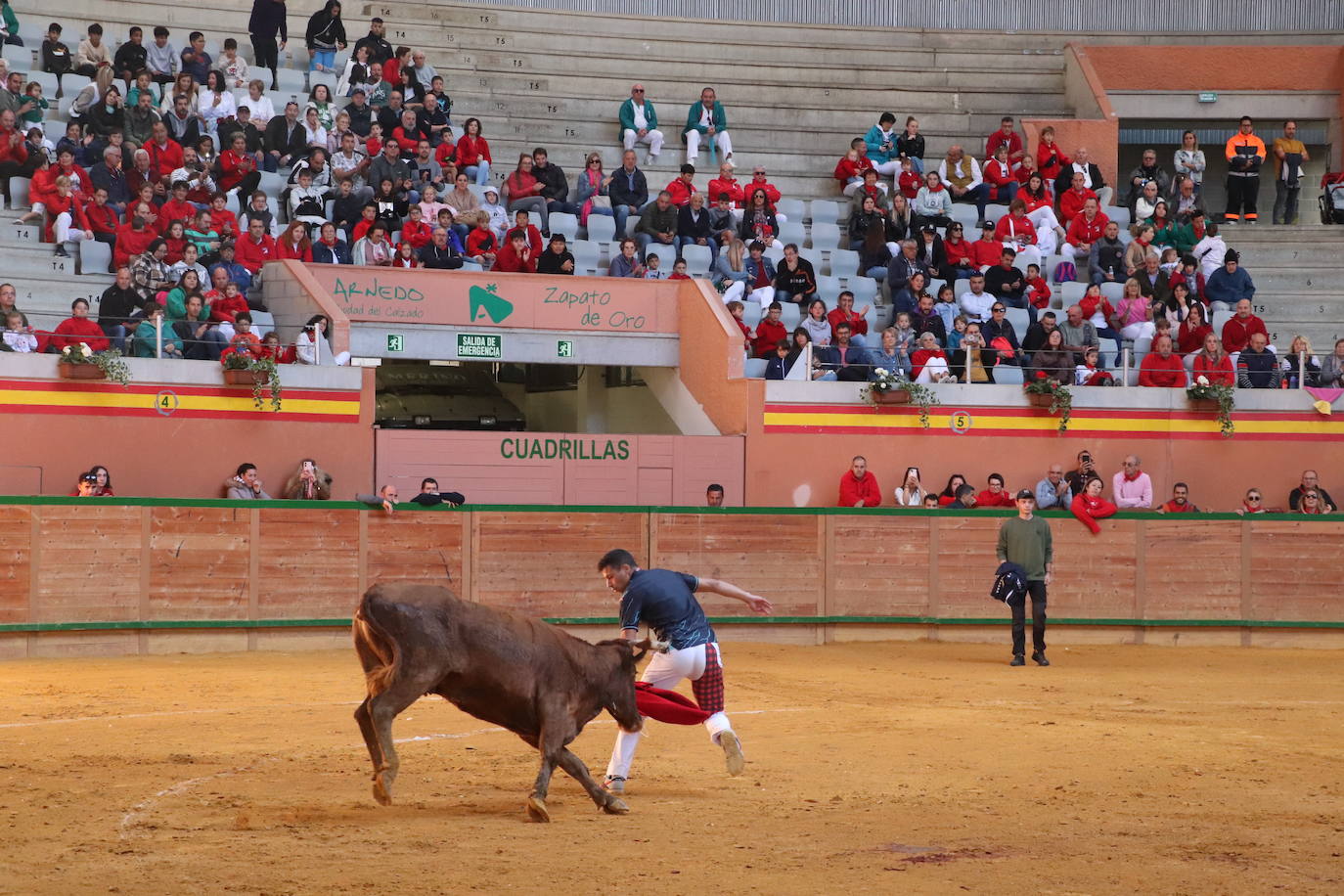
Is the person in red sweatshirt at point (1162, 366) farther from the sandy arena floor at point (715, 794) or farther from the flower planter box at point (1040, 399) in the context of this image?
the sandy arena floor at point (715, 794)

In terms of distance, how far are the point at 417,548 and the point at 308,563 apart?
127 centimetres

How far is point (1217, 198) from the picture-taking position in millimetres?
31906

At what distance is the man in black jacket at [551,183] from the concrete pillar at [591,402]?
7.95 ft

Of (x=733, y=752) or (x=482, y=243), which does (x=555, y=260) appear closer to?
(x=482, y=243)

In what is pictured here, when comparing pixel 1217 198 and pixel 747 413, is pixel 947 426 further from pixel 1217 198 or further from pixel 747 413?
pixel 1217 198

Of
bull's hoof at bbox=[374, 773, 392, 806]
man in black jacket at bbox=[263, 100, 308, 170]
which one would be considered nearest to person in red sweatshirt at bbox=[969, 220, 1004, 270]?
man in black jacket at bbox=[263, 100, 308, 170]

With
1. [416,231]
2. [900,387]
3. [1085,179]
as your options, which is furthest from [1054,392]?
[416,231]

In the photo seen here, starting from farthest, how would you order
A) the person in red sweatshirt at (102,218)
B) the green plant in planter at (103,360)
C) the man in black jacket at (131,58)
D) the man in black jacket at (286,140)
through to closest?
the man in black jacket at (286,140), the man in black jacket at (131,58), the person in red sweatshirt at (102,218), the green plant in planter at (103,360)

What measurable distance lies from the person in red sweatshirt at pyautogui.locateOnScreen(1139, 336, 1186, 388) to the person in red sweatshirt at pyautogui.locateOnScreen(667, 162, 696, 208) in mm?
7137

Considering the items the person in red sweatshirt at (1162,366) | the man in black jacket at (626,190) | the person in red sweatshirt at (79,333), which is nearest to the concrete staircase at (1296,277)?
the person in red sweatshirt at (1162,366)

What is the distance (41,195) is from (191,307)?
10.8ft

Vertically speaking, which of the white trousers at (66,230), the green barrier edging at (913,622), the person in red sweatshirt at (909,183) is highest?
the person in red sweatshirt at (909,183)

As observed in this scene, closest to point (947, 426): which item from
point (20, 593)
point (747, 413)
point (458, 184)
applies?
point (747, 413)

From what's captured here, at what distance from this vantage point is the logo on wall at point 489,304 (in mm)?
22500
